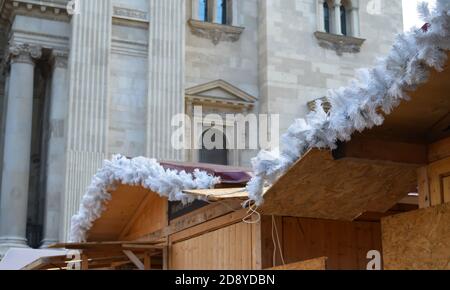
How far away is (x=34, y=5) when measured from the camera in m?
25.3

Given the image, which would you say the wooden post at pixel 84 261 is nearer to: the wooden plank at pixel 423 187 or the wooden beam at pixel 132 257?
the wooden beam at pixel 132 257

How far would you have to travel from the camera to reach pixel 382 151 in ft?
22.7

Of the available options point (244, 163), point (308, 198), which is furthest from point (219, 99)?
point (308, 198)

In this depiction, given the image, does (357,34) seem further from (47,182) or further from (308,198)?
(308,198)

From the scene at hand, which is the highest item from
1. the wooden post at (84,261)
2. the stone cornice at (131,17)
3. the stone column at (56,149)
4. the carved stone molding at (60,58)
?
the stone cornice at (131,17)

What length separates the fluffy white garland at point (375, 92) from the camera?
207 inches

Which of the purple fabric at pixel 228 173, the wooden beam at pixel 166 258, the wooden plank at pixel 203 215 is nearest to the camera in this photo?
the wooden plank at pixel 203 215

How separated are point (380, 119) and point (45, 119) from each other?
74.1 feet

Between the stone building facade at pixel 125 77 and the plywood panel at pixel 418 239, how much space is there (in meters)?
17.9

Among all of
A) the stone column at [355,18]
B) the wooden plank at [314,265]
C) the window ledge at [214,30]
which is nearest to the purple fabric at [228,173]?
the wooden plank at [314,265]

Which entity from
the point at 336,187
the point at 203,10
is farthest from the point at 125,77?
the point at 336,187

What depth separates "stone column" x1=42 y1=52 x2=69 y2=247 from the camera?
80.2ft

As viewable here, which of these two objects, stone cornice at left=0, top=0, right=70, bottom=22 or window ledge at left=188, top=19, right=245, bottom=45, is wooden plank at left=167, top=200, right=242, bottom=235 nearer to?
stone cornice at left=0, top=0, right=70, bottom=22

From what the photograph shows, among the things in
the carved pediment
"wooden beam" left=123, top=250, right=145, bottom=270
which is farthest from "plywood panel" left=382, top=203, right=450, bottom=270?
the carved pediment
